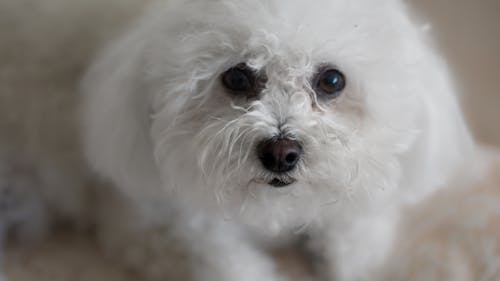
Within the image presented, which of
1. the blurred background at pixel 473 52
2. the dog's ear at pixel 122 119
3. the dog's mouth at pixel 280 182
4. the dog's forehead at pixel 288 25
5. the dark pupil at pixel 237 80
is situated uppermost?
the blurred background at pixel 473 52

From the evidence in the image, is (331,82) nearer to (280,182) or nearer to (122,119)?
(280,182)

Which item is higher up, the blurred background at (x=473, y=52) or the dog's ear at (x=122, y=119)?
the blurred background at (x=473, y=52)

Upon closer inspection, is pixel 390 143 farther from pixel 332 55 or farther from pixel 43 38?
pixel 43 38

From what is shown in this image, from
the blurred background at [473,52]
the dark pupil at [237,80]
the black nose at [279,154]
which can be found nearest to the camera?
the black nose at [279,154]

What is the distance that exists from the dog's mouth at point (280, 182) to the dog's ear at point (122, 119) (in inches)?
10.0

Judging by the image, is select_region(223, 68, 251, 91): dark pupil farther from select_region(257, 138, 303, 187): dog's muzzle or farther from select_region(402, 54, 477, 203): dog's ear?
select_region(402, 54, 477, 203): dog's ear

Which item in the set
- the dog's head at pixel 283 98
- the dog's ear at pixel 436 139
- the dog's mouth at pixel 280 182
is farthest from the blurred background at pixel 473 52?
the dog's mouth at pixel 280 182

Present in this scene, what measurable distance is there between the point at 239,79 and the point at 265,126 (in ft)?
0.38

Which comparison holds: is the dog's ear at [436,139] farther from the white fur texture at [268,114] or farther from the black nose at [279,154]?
the black nose at [279,154]

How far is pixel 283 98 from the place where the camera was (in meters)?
0.96

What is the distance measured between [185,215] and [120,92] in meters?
0.27

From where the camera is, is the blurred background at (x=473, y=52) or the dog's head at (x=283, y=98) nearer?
the dog's head at (x=283, y=98)

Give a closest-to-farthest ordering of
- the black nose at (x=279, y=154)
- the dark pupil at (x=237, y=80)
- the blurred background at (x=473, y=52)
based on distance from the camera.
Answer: the black nose at (x=279, y=154) → the dark pupil at (x=237, y=80) → the blurred background at (x=473, y=52)

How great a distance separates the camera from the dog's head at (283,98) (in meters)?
0.93
